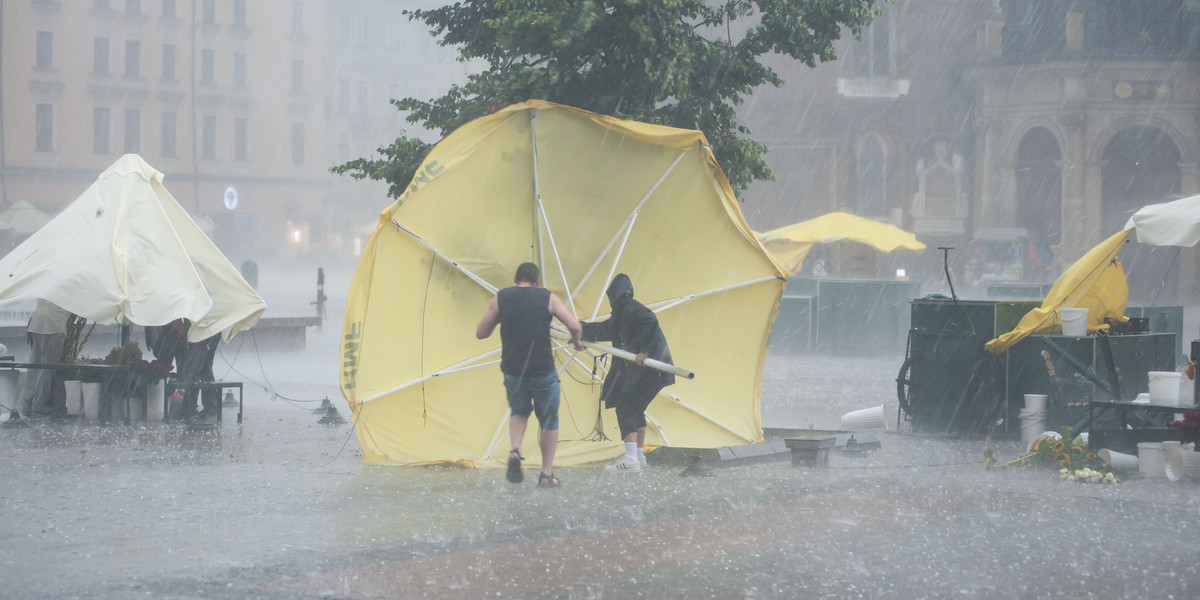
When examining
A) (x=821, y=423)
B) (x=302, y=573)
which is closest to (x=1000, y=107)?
(x=821, y=423)

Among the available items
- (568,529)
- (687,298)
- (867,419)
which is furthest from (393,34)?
(568,529)

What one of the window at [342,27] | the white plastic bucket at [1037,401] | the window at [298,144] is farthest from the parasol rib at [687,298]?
the window at [342,27]

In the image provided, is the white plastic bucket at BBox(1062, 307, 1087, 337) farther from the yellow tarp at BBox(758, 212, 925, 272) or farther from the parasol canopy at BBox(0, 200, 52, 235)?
the parasol canopy at BBox(0, 200, 52, 235)

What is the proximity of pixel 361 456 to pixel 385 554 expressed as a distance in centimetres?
417

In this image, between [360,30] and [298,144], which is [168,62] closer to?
[298,144]

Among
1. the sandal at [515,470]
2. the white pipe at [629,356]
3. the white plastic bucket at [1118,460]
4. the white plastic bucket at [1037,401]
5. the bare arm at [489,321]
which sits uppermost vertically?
the bare arm at [489,321]

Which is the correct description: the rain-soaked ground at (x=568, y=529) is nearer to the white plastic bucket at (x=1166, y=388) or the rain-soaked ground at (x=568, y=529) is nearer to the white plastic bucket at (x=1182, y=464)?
the white plastic bucket at (x=1182, y=464)

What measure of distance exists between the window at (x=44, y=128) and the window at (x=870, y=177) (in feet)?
141

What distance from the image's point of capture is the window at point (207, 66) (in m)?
69.4

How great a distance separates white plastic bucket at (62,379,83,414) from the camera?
13414mm

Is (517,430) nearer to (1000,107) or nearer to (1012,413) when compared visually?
(1012,413)

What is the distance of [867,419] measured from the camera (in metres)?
12.6

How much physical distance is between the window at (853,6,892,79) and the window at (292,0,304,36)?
4531cm

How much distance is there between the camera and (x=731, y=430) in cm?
1105
